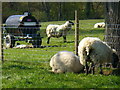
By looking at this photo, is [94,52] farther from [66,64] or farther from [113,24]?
[113,24]

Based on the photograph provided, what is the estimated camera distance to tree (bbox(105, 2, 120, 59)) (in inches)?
290

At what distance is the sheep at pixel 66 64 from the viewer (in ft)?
23.3

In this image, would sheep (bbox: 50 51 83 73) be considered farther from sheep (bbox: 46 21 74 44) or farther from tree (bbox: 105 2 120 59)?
sheep (bbox: 46 21 74 44)

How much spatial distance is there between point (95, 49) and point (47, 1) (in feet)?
112

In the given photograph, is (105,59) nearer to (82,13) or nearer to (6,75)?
(6,75)

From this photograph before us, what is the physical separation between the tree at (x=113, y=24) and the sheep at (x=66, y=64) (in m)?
1.16

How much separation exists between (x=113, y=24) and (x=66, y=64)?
1.74 m

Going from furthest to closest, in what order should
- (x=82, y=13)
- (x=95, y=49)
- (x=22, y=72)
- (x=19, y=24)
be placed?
1. (x=82, y=13)
2. (x=19, y=24)
3. (x=22, y=72)
4. (x=95, y=49)

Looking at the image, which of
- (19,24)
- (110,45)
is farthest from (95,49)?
(19,24)

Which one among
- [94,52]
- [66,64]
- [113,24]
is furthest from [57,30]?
[94,52]

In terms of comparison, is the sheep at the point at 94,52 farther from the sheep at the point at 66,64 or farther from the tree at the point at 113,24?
the tree at the point at 113,24

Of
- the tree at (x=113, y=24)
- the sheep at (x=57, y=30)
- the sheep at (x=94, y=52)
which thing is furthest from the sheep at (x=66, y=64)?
the sheep at (x=57, y=30)

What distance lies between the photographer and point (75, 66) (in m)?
7.15

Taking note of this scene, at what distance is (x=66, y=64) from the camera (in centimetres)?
709
